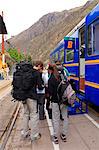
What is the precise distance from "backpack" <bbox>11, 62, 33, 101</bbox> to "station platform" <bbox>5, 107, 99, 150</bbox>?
42.0 inches

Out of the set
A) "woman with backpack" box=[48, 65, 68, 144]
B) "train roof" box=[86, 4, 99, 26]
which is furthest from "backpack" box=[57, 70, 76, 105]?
"train roof" box=[86, 4, 99, 26]

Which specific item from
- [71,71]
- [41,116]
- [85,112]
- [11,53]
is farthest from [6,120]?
[11,53]

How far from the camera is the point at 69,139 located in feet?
28.5

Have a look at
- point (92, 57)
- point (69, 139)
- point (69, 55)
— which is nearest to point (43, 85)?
point (69, 139)

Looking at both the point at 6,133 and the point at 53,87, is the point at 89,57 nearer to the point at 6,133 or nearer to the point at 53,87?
the point at 53,87

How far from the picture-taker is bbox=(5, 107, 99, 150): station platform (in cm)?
797

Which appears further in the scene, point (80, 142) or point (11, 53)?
point (11, 53)

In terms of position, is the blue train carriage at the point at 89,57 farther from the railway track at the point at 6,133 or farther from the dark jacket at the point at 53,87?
the railway track at the point at 6,133

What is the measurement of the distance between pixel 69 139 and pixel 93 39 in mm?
3321

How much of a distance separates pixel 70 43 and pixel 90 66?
3.89 meters

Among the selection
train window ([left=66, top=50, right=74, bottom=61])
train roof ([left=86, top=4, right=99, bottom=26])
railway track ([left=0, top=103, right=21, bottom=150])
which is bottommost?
railway track ([left=0, top=103, right=21, bottom=150])

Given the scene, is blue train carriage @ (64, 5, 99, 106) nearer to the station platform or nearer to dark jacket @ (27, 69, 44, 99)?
the station platform

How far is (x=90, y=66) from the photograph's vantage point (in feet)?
35.0

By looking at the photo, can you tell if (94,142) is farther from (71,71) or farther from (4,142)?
(71,71)
